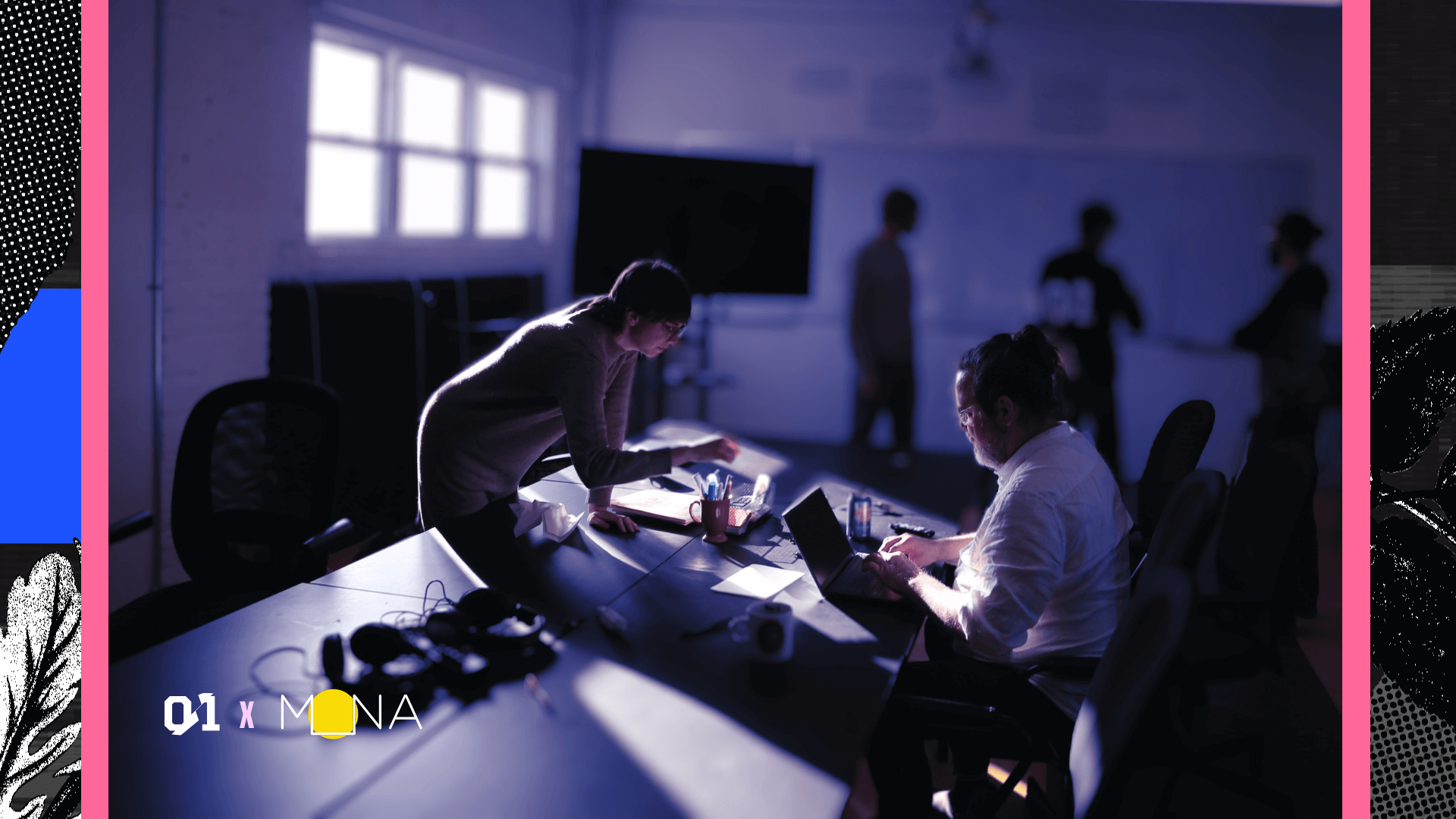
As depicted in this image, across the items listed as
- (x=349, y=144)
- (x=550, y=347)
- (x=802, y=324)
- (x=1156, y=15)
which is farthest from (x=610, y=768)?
(x=1156, y=15)

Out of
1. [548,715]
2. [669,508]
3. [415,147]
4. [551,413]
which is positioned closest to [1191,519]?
[548,715]

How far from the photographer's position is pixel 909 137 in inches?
255

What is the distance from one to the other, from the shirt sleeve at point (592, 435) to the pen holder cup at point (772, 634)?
0.77 metres

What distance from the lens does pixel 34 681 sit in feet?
5.78

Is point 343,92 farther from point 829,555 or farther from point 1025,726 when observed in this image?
point 1025,726

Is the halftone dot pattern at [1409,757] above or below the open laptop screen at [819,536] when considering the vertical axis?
below

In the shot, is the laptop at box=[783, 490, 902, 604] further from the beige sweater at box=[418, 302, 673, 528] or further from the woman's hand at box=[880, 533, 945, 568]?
the beige sweater at box=[418, 302, 673, 528]

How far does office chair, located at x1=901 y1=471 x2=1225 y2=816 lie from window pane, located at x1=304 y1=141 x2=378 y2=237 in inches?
140

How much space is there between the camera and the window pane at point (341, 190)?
441 centimetres

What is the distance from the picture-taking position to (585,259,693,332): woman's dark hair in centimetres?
241

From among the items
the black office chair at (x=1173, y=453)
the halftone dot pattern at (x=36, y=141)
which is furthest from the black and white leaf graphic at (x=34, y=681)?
the black office chair at (x=1173, y=453)

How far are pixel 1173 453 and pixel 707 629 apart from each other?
181 cm

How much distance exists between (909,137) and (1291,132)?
234 cm

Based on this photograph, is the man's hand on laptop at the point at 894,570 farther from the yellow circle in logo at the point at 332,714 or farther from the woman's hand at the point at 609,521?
the yellow circle in logo at the point at 332,714
